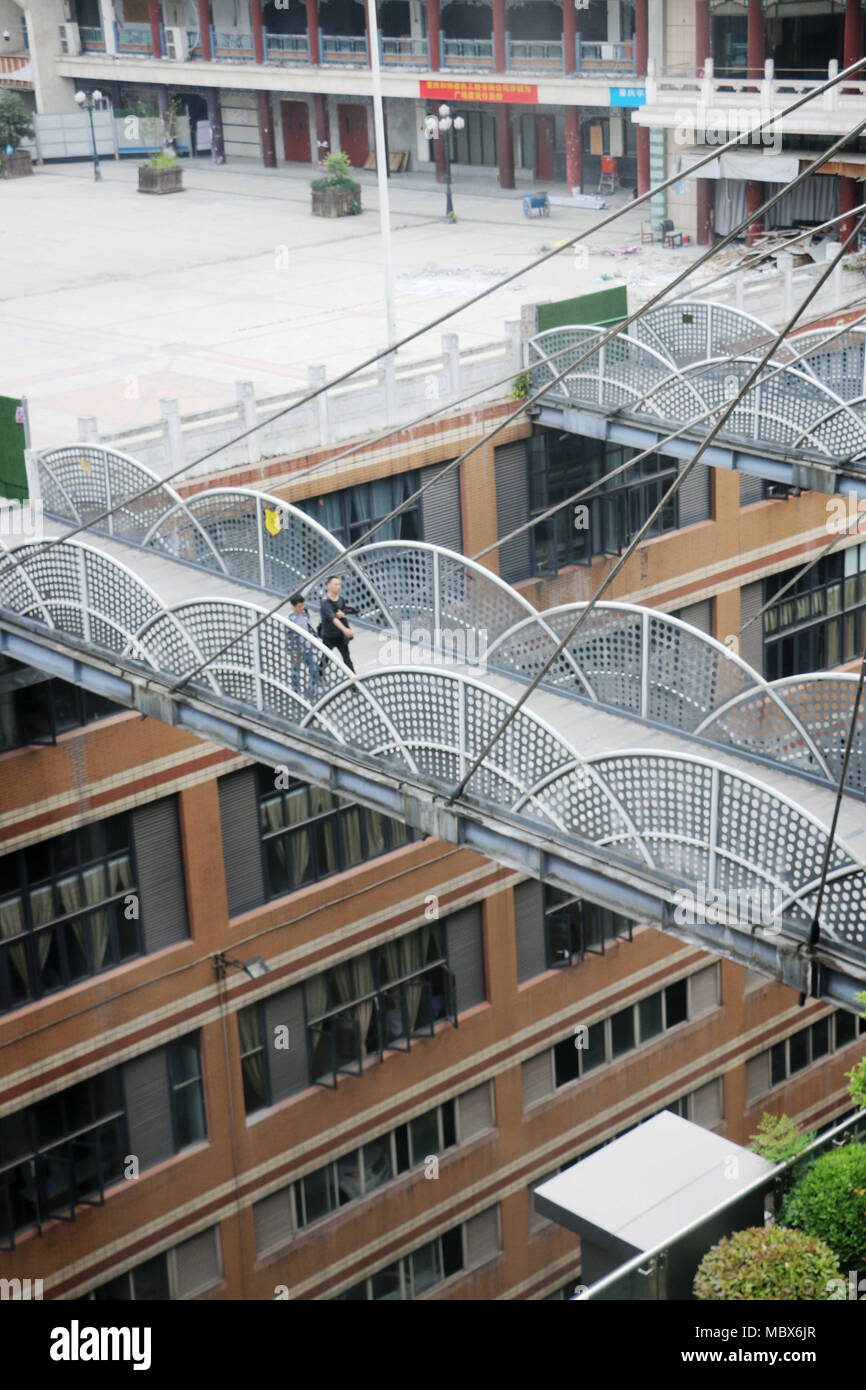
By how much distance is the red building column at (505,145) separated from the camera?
181ft

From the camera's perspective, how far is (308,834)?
89.8 feet

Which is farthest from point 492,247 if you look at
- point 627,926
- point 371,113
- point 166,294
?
point 627,926

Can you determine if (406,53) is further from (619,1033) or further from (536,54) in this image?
(619,1033)

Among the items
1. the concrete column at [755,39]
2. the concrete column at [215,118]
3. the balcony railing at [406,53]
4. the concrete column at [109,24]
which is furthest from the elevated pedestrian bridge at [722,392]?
the concrete column at [109,24]

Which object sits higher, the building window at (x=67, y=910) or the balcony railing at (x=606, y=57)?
the balcony railing at (x=606, y=57)

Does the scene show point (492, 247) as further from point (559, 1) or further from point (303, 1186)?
point (303, 1186)

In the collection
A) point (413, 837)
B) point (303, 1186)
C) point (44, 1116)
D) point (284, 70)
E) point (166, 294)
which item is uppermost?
point (284, 70)

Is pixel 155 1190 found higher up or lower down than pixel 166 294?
lower down

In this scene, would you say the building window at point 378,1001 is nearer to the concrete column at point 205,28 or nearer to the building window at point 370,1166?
the building window at point 370,1166

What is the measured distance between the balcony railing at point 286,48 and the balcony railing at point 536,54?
884 centimetres

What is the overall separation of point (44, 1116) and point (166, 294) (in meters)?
24.6

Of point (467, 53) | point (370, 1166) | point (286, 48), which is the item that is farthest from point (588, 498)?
point (286, 48)

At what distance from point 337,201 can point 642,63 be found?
970cm

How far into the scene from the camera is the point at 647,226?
49.0 metres
